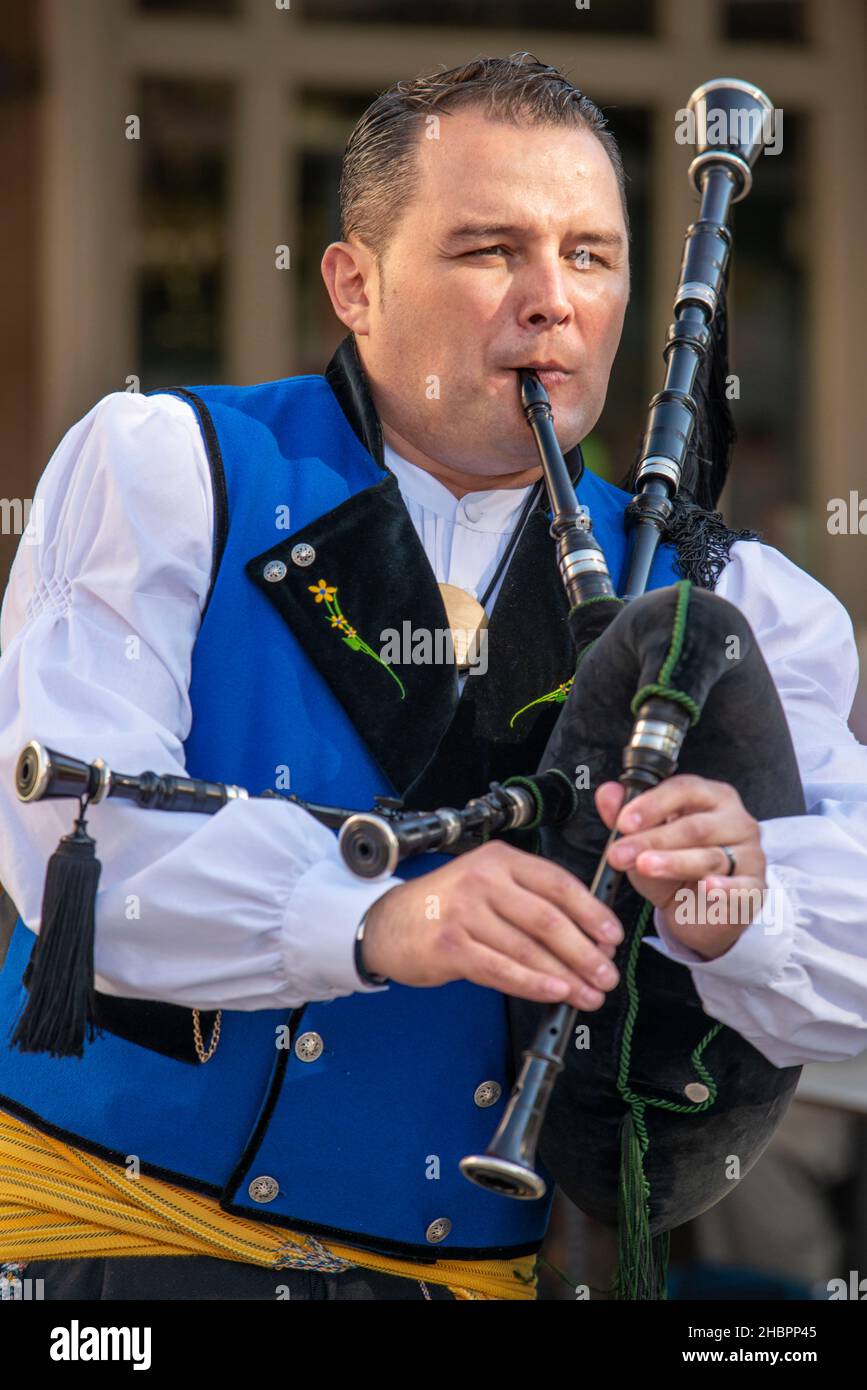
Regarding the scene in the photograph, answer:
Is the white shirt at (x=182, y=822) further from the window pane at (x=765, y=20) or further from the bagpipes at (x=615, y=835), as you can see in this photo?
the window pane at (x=765, y=20)

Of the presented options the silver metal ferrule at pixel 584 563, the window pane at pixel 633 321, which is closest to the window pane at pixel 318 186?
the window pane at pixel 633 321

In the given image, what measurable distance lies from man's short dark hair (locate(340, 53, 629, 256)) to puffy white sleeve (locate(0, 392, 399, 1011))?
405 millimetres

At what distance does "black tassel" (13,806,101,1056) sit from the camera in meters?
1.65

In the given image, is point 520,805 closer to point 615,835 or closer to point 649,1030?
point 615,835

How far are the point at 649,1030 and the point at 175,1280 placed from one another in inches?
22.8

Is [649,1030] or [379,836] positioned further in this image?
[649,1030]

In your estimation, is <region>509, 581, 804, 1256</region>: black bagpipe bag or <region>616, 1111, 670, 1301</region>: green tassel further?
<region>616, 1111, 670, 1301</region>: green tassel

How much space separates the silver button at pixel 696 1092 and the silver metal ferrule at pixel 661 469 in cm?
73

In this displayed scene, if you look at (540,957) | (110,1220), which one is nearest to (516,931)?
(540,957)

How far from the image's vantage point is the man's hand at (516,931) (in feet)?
5.08

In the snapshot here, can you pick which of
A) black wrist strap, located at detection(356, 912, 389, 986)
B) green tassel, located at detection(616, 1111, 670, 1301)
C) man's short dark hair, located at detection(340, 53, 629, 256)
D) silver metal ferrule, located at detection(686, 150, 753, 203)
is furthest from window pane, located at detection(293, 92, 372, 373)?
black wrist strap, located at detection(356, 912, 389, 986)

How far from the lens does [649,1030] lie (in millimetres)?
1875

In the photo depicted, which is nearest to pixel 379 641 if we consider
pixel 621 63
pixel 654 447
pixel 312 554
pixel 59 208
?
pixel 312 554

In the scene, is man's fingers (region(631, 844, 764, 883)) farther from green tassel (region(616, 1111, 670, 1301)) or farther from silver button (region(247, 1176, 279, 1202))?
silver button (region(247, 1176, 279, 1202))
